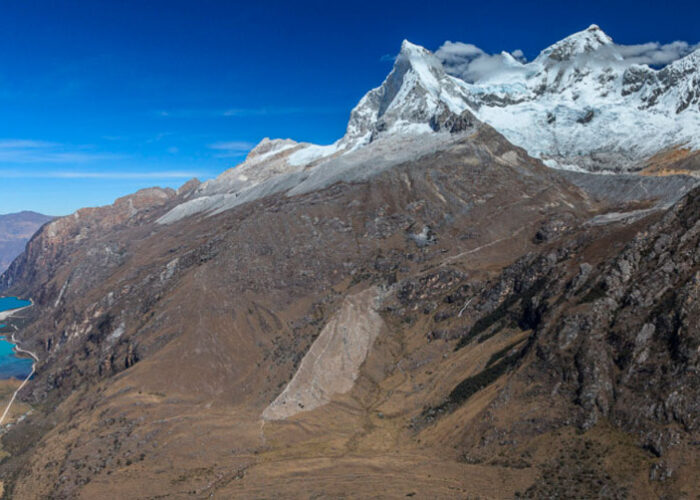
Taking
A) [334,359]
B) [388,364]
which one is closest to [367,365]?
[388,364]

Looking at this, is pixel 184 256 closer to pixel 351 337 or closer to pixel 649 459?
pixel 351 337

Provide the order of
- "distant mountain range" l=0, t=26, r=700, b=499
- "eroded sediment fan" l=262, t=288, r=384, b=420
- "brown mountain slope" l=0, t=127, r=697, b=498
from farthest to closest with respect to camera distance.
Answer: "eroded sediment fan" l=262, t=288, r=384, b=420
"brown mountain slope" l=0, t=127, r=697, b=498
"distant mountain range" l=0, t=26, r=700, b=499

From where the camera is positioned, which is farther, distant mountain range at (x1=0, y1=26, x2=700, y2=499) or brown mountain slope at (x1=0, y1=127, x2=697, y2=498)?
brown mountain slope at (x1=0, y1=127, x2=697, y2=498)

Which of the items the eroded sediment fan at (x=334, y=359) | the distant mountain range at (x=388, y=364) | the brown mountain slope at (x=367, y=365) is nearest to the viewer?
the distant mountain range at (x=388, y=364)

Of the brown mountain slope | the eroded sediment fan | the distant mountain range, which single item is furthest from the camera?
the eroded sediment fan

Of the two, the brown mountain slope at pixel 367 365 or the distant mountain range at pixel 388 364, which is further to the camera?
the brown mountain slope at pixel 367 365

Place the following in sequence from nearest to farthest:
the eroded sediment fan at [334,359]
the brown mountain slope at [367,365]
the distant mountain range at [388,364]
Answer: the distant mountain range at [388,364] → the brown mountain slope at [367,365] → the eroded sediment fan at [334,359]

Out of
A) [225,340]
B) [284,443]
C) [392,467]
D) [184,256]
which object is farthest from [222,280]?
[392,467]
